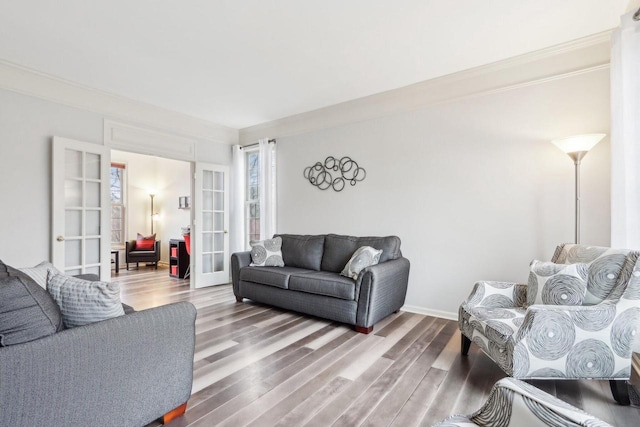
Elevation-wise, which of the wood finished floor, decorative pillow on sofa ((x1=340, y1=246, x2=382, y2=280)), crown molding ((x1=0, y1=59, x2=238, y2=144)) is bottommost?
the wood finished floor

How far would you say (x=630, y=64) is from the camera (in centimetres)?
220

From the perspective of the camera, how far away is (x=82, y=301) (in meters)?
1.46

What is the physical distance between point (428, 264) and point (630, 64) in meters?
2.34

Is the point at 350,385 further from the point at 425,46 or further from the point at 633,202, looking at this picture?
the point at 425,46

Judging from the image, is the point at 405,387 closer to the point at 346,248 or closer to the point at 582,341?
the point at 582,341

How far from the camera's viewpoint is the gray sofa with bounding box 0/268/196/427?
3.81 ft

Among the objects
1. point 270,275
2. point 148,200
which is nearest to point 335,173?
point 270,275

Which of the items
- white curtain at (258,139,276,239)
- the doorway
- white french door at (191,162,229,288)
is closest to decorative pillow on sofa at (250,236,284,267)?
white curtain at (258,139,276,239)

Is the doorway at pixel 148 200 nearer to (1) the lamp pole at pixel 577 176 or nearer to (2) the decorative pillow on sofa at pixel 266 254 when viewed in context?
(2) the decorative pillow on sofa at pixel 266 254

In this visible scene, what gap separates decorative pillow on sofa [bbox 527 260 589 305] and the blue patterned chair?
1.29 metres

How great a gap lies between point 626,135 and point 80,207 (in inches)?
207

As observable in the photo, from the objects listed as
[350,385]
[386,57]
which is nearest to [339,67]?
[386,57]

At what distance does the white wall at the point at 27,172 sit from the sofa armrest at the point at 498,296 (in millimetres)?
4317

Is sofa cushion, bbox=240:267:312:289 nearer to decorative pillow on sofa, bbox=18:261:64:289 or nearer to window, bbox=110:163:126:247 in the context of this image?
decorative pillow on sofa, bbox=18:261:64:289
